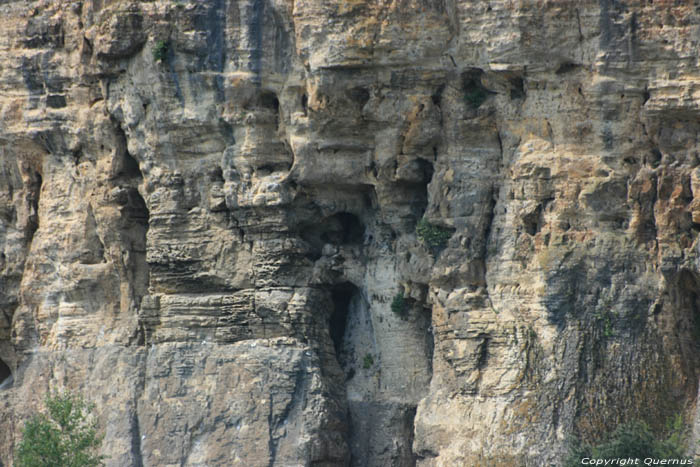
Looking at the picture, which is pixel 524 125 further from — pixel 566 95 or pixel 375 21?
pixel 375 21

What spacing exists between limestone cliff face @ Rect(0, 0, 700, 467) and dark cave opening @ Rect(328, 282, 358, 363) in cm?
6

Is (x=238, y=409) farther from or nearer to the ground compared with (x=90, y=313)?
nearer to the ground

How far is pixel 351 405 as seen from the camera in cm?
4522

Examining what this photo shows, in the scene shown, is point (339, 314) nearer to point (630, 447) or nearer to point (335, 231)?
point (335, 231)

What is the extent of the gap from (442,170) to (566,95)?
11.4 ft

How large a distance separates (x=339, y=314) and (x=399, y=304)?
2.51m

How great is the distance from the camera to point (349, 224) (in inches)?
1804

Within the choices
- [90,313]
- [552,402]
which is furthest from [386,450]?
[90,313]

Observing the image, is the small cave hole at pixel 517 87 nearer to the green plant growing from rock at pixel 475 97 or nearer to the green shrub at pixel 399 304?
the green plant growing from rock at pixel 475 97

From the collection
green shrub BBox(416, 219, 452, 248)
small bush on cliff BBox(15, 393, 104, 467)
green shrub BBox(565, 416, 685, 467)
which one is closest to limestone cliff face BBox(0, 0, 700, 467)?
green shrub BBox(416, 219, 452, 248)

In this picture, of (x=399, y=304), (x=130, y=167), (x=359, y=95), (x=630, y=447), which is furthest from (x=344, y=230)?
(x=630, y=447)

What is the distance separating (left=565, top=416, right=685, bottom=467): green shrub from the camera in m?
39.9

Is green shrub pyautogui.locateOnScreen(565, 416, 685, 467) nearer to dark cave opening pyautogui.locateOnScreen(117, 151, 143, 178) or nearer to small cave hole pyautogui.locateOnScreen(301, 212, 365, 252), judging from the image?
small cave hole pyautogui.locateOnScreen(301, 212, 365, 252)

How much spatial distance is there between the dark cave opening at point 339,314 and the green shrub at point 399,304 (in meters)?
1.82
